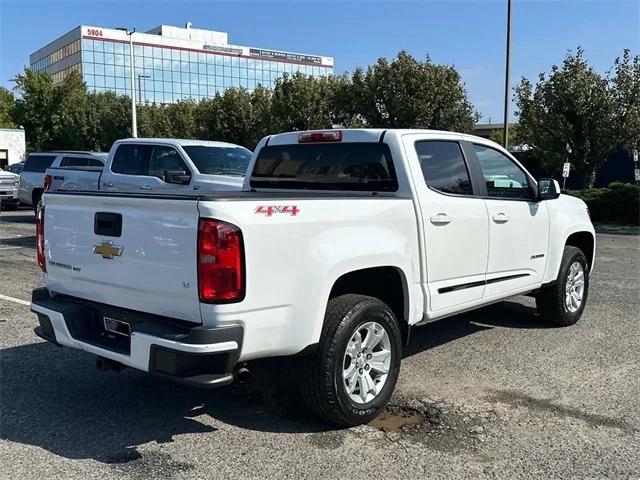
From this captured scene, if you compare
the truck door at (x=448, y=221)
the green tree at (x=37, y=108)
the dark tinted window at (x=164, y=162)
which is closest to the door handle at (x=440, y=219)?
the truck door at (x=448, y=221)

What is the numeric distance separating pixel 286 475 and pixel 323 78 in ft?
88.4

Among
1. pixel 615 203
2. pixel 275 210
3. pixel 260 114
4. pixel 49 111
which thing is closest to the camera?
pixel 275 210

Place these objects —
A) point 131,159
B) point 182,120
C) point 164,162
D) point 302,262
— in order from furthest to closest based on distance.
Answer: point 182,120, point 131,159, point 164,162, point 302,262

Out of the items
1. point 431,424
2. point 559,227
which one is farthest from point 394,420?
point 559,227

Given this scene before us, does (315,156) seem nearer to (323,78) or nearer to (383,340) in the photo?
(383,340)

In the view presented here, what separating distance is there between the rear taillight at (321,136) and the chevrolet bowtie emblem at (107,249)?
6.55 ft

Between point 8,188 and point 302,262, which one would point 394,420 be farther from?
point 8,188

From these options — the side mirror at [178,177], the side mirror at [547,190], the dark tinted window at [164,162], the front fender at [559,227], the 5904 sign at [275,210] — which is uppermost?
the dark tinted window at [164,162]

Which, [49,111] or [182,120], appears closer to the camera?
[182,120]

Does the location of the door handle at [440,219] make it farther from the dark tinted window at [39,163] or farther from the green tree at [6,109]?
the green tree at [6,109]

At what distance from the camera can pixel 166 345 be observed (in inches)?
134

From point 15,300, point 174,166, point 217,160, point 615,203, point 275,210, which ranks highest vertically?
point 217,160

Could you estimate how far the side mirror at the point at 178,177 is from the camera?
34.9ft

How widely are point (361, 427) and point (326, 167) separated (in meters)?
2.09
